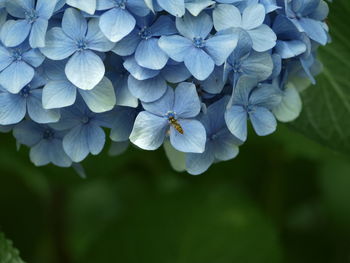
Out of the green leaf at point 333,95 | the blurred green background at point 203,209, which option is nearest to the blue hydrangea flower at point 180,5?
the green leaf at point 333,95

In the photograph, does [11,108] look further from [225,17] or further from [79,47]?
[225,17]

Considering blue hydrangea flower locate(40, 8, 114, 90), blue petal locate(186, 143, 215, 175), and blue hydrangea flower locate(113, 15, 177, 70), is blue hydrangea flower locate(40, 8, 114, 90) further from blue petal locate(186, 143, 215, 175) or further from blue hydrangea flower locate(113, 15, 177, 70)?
blue petal locate(186, 143, 215, 175)

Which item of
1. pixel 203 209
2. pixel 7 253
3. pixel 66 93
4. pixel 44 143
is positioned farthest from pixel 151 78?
pixel 203 209

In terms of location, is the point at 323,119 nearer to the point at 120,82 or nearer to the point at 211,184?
the point at 120,82

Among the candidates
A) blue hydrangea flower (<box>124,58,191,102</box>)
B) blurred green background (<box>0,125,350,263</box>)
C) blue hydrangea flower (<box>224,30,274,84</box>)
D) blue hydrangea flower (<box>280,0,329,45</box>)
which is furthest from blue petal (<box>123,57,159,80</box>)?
blurred green background (<box>0,125,350,263</box>)

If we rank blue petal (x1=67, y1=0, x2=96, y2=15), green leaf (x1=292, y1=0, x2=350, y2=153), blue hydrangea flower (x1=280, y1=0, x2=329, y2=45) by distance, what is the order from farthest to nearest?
green leaf (x1=292, y1=0, x2=350, y2=153), blue hydrangea flower (x1=280, y1=0, x2=329, y2=45), blue petal (x1=67, y1=0, x2=96, y2=15)

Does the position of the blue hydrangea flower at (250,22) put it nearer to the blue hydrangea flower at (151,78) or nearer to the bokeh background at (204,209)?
the blue hydrangea flower at (151,78)

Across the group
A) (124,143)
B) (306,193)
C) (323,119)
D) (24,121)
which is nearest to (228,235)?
(306,193)
